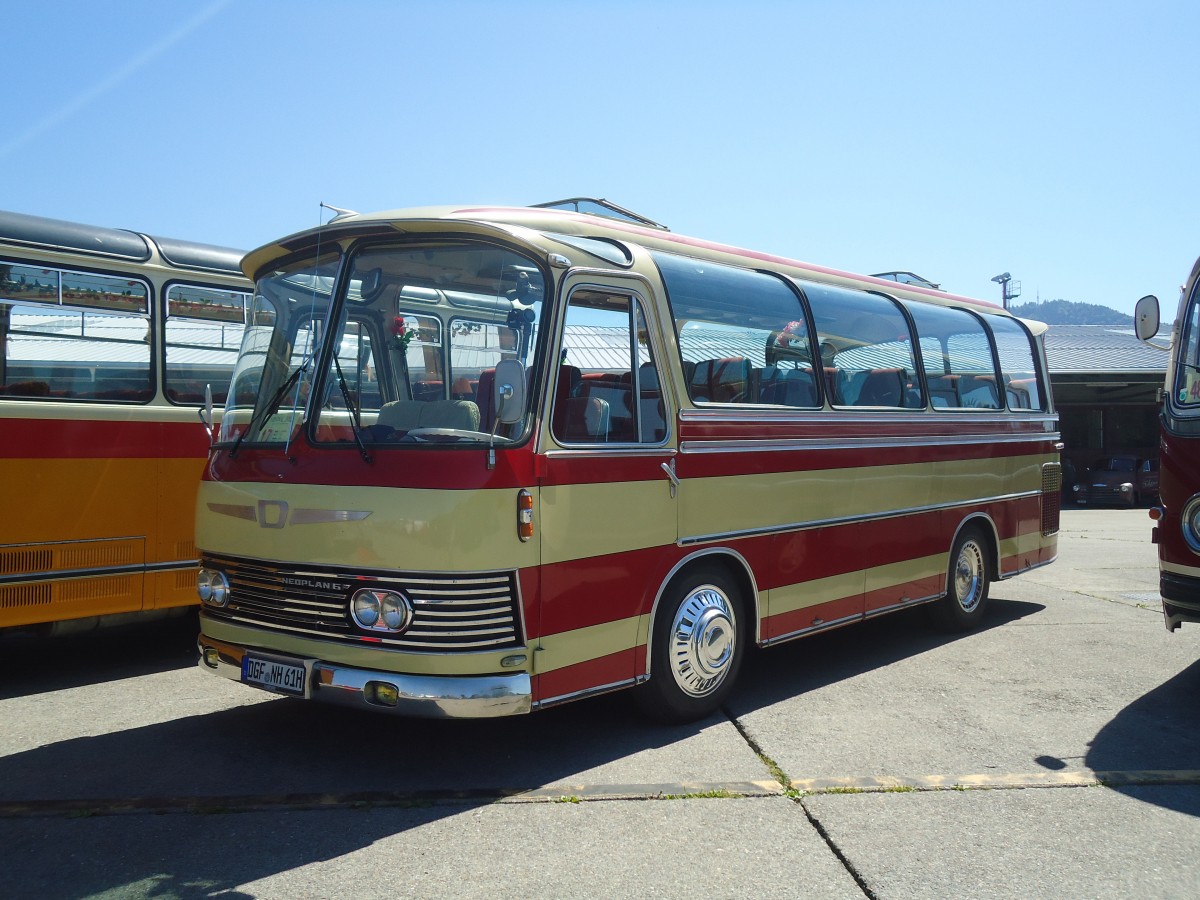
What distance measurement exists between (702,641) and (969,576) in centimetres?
426

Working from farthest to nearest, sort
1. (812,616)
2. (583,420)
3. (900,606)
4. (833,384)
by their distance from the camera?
(900,606) < (833,384) < (812,616) < (583,420)

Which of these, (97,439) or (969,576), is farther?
(969,576)

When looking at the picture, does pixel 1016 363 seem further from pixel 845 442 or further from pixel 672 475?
pixel 672 475

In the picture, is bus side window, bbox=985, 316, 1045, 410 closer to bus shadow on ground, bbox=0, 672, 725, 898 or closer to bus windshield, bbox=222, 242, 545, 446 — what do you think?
bus shadow on ground, bbox=0, 672, 725, 898

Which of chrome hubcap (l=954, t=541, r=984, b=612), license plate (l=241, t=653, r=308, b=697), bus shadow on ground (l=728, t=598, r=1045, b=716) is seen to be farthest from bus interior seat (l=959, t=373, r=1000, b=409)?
license plate (l=241, t=653, r=308, b=697)

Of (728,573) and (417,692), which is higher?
(728,573)

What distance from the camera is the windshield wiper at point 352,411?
5.33 metres

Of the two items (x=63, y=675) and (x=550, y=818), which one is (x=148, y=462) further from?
(x=550, y=818)

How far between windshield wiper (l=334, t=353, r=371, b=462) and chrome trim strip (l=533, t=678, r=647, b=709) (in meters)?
1.50

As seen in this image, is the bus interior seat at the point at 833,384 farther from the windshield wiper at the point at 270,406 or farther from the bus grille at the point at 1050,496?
the bus grille at the point at 1050,496

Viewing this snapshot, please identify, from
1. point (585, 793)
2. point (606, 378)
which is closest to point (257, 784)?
point (585, 793)

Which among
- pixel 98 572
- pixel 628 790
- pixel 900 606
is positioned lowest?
pixel 628 790

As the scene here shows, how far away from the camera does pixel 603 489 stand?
18.8 feet

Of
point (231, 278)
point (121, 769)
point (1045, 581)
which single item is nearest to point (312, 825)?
point (121, 769)
